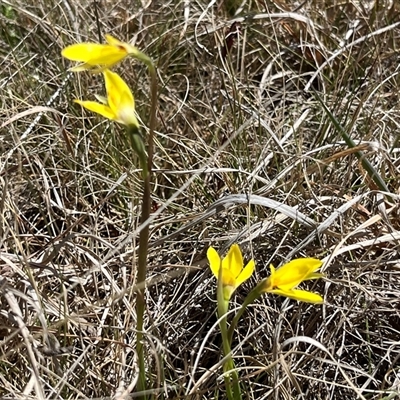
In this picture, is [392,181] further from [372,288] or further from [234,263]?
[234,263]

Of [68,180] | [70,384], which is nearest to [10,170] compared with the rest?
[68,180]

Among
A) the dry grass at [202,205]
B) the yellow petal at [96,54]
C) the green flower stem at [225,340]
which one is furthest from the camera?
the dry grass at [202,205]

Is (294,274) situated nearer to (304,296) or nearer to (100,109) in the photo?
(304,296)

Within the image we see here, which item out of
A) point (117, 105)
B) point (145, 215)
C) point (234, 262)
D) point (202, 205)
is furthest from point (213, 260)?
Result: point (202, 205)

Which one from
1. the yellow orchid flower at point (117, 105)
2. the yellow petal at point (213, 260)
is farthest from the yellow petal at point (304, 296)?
the yellow orchid flower at point (117, 105)

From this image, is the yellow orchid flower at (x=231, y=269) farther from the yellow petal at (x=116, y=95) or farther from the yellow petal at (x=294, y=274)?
the yellow petal at (x=116, y=95)

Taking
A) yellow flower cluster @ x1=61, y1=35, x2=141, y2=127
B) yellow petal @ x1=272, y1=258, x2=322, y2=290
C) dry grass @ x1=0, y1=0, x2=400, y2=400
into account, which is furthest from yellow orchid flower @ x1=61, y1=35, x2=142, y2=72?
yellow petal @ x1=272, y1=258, x2=322, y2=290

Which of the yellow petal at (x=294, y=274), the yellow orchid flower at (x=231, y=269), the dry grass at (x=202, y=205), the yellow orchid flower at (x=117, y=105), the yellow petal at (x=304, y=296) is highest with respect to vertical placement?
the yellow orchid flower at (x=117, y=105)

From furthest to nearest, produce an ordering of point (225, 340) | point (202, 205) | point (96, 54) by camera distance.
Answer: point (202, 205), point (225, 340), point (96, 54)
